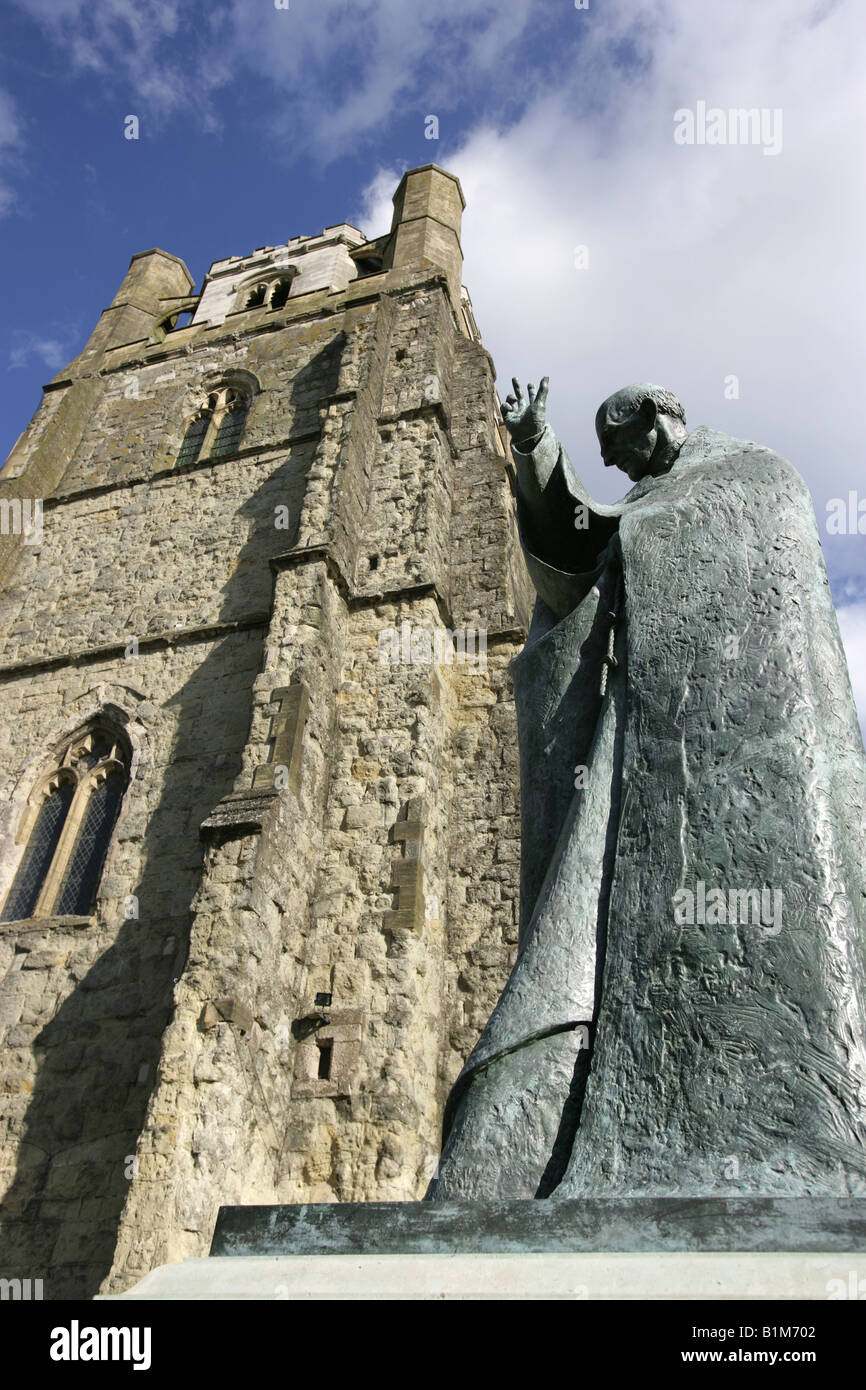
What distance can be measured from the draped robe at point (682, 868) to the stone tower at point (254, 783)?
4.57 m

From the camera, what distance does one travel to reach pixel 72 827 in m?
10.6

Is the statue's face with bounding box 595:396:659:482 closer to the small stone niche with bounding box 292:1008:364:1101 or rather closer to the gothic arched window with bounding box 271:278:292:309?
the small stone niche with bounding box 292:1008:364:1101

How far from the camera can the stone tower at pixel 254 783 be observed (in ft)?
23.3

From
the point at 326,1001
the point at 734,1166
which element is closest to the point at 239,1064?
the point at 326,1001

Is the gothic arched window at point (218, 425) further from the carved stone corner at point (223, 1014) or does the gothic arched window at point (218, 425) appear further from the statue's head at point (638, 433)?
the statue's head at point (638, 433)

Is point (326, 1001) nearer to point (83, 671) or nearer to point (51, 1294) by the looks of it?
point (51, 1294)

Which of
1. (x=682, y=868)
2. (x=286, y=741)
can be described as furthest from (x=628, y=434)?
(x=286, y=741)

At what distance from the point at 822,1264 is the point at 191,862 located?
27.7 feet

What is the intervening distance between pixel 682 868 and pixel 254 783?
21.4 ft

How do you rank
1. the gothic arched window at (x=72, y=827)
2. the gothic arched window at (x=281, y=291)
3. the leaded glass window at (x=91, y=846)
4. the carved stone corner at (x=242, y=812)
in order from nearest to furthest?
the carved stone corner at (x=242, y=812)
the leaded glass window at (x=91, y=846)
the gothic arched window at (x=72, y=827)
the gothic arched window at (x=281, y=291)

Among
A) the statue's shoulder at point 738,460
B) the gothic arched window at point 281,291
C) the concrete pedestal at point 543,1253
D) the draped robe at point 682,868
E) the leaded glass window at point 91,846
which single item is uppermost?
the gothic arched window at point 281,291

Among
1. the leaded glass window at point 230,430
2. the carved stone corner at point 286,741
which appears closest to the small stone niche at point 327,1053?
the carved stone corner at point 286,741

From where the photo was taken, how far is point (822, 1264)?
129cm

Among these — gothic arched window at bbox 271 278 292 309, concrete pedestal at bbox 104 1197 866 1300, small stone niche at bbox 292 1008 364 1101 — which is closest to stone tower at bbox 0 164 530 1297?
small stone niche at bbox 292 1008 364 1101
